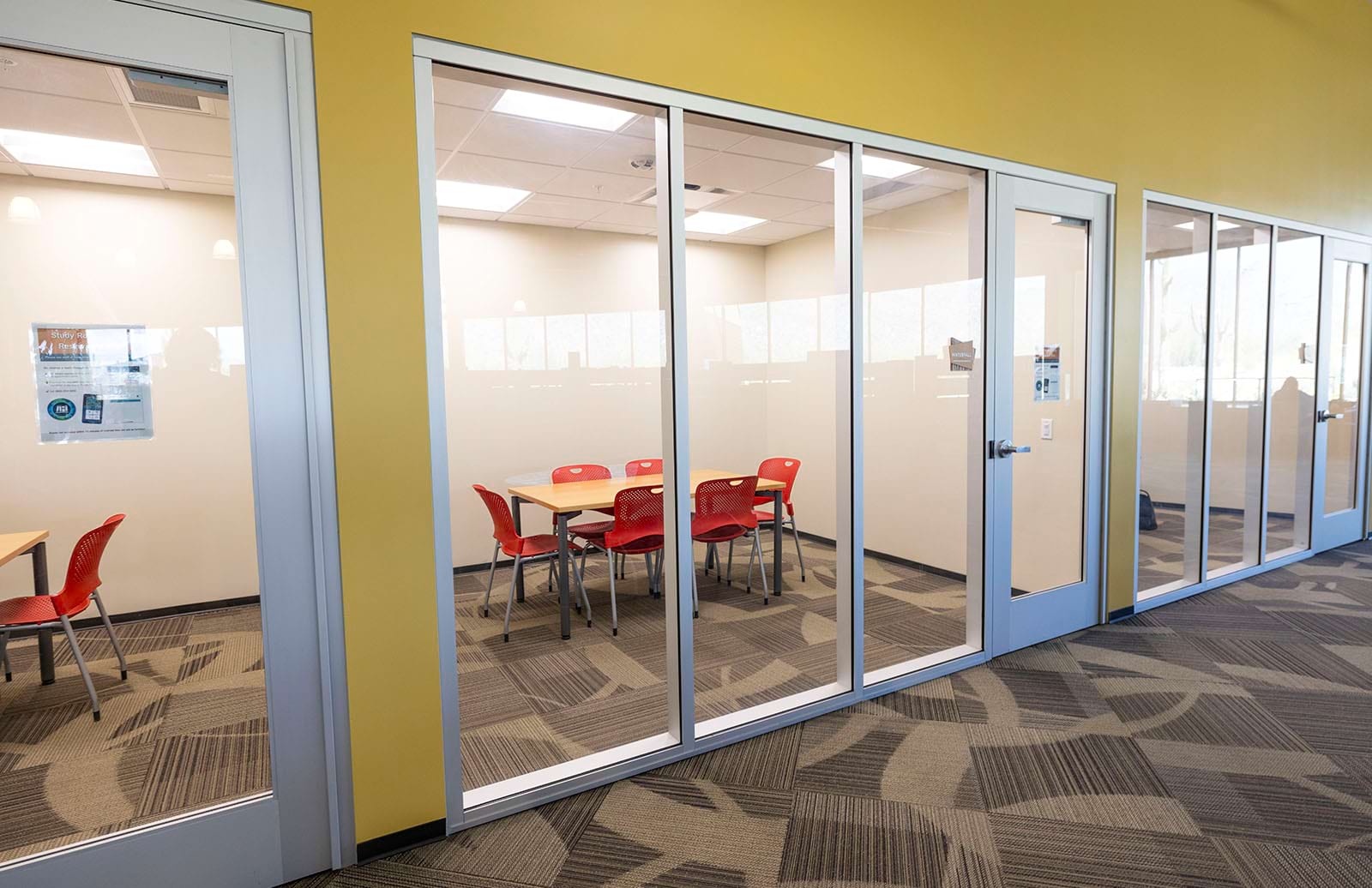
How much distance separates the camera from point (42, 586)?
1871 millimetres

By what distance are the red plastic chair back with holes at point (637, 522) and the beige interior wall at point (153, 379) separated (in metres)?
2.31

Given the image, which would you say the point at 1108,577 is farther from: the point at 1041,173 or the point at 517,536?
the point at 517,536

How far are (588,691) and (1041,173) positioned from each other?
3336 mm

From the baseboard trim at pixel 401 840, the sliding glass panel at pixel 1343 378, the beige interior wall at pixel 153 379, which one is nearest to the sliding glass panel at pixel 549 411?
the baseboard trim at pixel 401 840

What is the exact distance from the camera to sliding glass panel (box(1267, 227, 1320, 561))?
15.8ft

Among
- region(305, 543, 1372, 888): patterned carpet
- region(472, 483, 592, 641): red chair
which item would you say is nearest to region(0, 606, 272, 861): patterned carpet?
region(305, 543, 1372, 888): patterned carpet

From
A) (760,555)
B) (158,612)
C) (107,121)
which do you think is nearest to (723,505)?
(760,555)

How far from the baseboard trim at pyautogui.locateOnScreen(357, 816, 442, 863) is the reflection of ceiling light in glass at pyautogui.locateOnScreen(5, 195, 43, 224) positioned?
6.19ft

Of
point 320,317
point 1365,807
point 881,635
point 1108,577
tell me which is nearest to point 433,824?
point 320,317

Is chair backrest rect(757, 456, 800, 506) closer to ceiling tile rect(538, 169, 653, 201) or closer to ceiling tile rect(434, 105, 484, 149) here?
ceiling tile rect(538, 169, 653, 201)

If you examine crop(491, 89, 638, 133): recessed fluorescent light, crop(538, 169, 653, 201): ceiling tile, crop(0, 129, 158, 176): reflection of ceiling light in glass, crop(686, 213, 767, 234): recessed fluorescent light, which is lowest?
crop(0, 129, 158, 176): reflection of ceiling light in glass

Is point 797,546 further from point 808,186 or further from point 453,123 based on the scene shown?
point 453,123

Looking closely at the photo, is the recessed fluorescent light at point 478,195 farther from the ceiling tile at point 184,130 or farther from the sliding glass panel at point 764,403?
the ceiling tile at point 184,130

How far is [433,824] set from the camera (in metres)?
2.21
